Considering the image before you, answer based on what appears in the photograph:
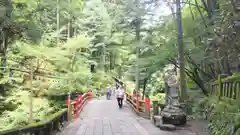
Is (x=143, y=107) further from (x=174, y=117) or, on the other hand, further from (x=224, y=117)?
(x=224, y=117)

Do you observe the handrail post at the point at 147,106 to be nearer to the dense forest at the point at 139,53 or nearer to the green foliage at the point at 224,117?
the dense forest at the point at 139,53

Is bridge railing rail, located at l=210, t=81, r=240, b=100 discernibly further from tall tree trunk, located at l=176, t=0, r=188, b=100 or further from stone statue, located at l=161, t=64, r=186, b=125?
tall tree trunk, located at l=176, t=0, r=188, b=100

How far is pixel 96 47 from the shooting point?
3581cm

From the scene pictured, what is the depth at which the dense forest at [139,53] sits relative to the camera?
611 cm

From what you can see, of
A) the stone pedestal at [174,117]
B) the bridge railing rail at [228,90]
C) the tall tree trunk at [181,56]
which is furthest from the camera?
the tall tree trunk at [181,56]

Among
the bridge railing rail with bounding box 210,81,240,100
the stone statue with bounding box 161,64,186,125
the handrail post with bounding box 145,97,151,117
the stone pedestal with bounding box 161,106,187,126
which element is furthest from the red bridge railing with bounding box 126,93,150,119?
the bridge railing rail with bounding box 210,81,240,100

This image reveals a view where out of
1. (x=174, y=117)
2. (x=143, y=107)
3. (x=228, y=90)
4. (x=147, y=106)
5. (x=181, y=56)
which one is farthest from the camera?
(x=143, y=107)

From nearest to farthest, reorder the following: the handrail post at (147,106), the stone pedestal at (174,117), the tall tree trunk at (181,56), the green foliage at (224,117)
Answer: the green foliage at (224,117) < the stone pedestal at (174,117) < the tall tree trunk at (181,56) < the handrail post at (147,106)

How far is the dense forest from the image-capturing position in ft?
20.0

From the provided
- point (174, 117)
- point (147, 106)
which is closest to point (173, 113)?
point (174, 117)

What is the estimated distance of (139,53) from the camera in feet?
61.6

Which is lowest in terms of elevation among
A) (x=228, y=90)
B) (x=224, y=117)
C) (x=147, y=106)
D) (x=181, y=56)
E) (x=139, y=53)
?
(x=147, y=106)

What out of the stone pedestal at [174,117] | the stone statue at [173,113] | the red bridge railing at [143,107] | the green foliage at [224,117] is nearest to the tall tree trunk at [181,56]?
the stone statue at [173,113]

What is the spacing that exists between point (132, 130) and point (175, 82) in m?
2.39
